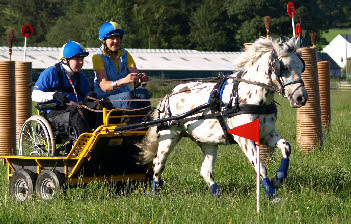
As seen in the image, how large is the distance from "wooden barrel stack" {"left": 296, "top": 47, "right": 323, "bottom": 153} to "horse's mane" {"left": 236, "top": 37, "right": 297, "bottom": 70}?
12.5 feet

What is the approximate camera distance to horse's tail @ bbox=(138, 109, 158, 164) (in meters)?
9.08

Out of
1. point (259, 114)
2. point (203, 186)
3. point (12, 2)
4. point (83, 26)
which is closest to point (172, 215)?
point (259, 114)

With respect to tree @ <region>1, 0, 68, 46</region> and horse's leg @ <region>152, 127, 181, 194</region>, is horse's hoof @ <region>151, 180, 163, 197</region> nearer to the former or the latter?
horse's leg @ <region>152, 127, 181, 194</region>

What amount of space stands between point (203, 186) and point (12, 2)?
93.9 m

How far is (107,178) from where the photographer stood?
9.00m

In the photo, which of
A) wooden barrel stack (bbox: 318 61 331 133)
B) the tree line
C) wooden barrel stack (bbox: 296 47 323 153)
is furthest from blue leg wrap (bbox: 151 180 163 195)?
the tree line

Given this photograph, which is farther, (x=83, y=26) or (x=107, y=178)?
(x=83, y=26)

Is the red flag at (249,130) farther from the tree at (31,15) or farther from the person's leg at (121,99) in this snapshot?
the tree at (31,15)

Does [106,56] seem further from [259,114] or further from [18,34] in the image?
[18,34]

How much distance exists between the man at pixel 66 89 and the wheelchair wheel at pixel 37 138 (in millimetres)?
185

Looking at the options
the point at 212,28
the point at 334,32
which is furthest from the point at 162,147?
the point at 334,32

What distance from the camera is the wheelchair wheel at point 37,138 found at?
8664 mm

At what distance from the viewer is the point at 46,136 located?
8.66 meters

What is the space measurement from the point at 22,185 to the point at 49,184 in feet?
1.72
